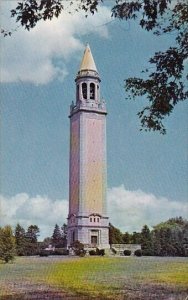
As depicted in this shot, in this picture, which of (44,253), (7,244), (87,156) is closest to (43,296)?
(7,244)

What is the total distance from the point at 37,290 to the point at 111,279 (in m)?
0.29

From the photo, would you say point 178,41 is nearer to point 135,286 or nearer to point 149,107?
point 149,107

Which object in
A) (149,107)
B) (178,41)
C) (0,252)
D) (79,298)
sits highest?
(178,41)

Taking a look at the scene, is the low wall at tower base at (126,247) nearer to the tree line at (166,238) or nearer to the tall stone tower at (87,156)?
the tree line at (166,238)

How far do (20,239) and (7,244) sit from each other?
2.3 inches

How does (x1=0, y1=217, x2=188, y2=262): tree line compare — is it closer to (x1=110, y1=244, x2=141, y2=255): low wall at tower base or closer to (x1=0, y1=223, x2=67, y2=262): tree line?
(x1=0, y1=223, x2=67, y2=262): tree line

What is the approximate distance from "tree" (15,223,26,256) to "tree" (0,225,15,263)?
0.02 meters

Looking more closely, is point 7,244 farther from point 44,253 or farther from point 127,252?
point 127,252

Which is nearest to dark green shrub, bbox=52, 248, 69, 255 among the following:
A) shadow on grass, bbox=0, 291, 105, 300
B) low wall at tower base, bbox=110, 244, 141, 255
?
low wall at tower base, bbox=110, 244, 141, 255

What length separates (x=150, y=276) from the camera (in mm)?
1970

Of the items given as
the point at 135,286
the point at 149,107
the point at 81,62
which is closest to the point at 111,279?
the point at 135,286

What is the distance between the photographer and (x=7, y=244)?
2.01 metres

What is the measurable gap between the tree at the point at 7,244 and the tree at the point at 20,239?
0.07ft

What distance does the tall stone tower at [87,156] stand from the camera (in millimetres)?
2589
